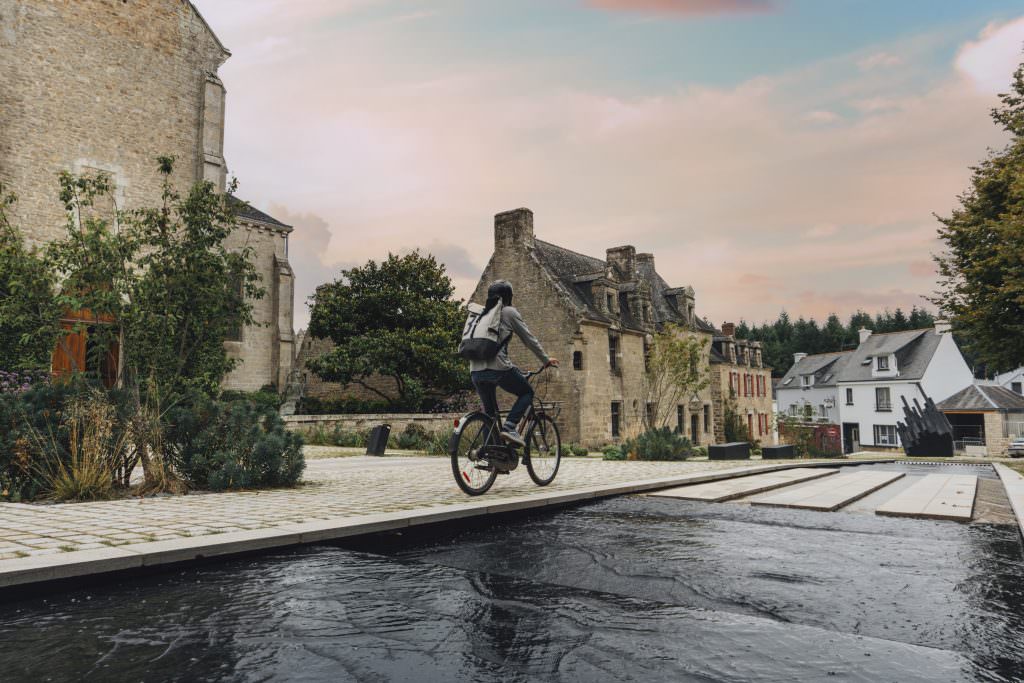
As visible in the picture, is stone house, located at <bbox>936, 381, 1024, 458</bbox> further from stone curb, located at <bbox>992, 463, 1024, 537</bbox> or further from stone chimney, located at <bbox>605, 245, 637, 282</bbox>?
stone curb, located at <bbox>992, 463, 1024, 537</bbox>

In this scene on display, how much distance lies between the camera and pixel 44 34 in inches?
857

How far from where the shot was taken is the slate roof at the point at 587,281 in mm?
32062

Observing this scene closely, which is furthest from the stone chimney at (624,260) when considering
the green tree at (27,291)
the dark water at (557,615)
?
the dark water at (557,615)

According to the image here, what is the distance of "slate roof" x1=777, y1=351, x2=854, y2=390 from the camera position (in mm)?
61500

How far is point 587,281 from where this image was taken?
1309 inches

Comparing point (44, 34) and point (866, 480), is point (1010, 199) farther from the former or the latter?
point (44, 34)

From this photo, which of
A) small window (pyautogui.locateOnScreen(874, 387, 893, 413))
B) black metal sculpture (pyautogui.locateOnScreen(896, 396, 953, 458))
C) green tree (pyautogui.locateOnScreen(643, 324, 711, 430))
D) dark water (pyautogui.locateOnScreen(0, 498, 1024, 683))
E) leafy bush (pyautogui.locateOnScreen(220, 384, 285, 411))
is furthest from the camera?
small window (pyautogui.locateOnScreen(874, 387, 893, 413))

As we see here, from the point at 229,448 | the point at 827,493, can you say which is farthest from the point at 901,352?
the point at 229,448

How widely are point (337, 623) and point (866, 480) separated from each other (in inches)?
344

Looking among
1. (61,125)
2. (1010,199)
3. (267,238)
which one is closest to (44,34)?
(61,125)

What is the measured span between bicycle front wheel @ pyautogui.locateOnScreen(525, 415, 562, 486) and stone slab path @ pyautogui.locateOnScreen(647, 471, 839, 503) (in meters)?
1.29

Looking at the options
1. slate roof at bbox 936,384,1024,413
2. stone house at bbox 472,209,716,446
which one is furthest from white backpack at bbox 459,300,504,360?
slate roof at bbox 936,384,1024,413

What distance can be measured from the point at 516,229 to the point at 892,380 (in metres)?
34.2

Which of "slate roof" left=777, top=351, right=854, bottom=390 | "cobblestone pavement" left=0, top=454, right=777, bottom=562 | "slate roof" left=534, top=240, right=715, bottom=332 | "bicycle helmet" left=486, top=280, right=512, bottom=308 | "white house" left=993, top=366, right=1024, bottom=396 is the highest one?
"slate roof" left=534, top=240, right=715, bottom=332
